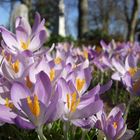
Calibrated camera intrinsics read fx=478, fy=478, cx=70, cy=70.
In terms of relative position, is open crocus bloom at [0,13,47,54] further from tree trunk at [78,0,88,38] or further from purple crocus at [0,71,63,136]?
tree trunk at [78,0,88,38]

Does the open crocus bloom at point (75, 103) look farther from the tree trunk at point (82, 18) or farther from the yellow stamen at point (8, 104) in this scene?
the tree trunk at point (82, 18)

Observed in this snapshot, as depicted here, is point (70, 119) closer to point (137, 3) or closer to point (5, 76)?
point (5, 76)

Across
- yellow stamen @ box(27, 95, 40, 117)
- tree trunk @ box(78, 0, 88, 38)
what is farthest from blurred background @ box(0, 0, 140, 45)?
yellow stamen @ box(27, 95, 40, 117)

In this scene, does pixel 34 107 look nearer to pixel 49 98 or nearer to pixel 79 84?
pixel 49 98

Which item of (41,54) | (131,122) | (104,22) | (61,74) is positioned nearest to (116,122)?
(61,74)

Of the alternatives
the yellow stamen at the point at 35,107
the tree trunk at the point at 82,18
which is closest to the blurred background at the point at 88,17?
the tree trunk at the point at 82,18

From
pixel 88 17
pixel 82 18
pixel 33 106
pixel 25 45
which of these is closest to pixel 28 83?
pixel 33 106
